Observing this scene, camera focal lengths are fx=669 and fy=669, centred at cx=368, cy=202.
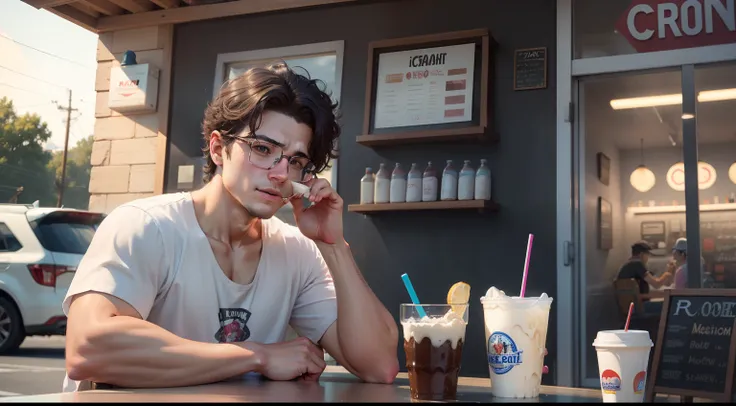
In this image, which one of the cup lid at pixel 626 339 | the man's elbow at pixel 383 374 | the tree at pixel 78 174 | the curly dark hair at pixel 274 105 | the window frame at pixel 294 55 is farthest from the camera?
the tree at pixel 78 174

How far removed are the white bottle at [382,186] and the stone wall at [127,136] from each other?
4.70ft

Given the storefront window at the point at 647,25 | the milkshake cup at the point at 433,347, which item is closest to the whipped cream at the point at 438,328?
the milkshake cup at the point at 433,347

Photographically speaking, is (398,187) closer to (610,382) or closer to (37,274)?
(610,382)

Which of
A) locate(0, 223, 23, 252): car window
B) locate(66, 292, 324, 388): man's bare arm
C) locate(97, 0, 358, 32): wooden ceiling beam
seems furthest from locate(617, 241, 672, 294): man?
locate(0, 223, 23, 252): car window

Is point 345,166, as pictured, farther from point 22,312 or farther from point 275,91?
point 22,312

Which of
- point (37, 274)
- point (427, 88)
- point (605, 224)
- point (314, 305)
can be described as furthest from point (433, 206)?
point (37, 274)

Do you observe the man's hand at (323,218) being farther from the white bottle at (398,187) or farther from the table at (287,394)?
the white bottle at (398,187)

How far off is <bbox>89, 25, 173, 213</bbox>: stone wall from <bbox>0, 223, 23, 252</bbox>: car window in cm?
105

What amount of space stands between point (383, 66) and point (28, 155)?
7.60 feet

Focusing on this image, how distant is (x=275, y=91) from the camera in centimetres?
161

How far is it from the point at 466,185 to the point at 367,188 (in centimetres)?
55

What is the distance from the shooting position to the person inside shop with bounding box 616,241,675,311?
13.5 ft

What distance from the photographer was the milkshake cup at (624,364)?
1.10 meters

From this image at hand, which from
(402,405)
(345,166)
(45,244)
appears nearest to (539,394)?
(402,405)
